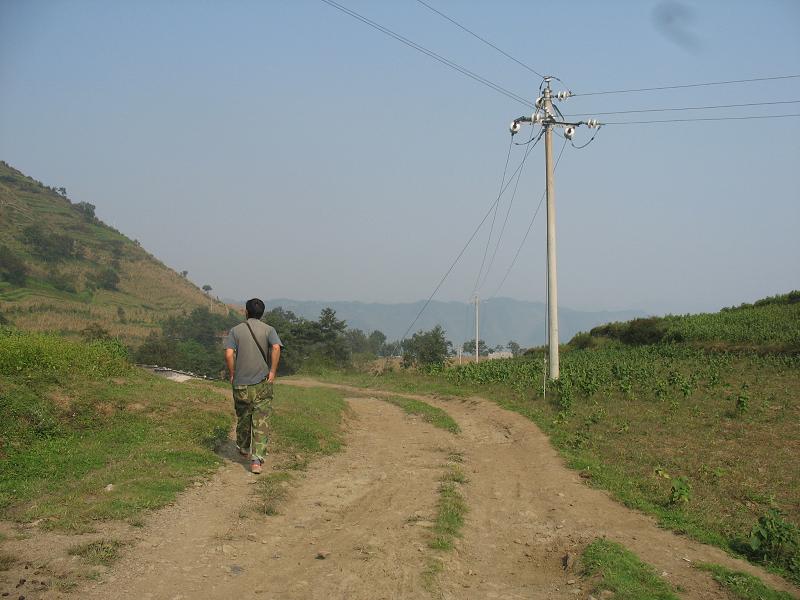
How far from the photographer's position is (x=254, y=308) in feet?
29.7

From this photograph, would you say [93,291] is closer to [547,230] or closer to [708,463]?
[547,230]

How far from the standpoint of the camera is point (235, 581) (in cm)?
518

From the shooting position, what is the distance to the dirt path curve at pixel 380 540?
5199 millimetres

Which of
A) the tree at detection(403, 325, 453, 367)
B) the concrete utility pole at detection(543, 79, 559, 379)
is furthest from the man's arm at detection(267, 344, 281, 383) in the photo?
the tree at detection(403, 325, 453, 367)

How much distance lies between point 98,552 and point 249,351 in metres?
3.90

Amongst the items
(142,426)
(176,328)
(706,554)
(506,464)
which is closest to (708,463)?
(506,464)

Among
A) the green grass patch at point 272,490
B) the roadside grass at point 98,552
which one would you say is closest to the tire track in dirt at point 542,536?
the green grass patch at point 272,490

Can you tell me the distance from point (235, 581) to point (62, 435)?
5.17m

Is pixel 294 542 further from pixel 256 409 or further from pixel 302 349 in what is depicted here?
pixel 302 349

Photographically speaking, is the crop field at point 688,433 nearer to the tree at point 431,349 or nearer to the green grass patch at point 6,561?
the green grass patch at point 6,561

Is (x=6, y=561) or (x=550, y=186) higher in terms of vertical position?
(x=550, y=186)

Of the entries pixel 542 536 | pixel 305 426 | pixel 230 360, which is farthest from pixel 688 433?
pixel 230 360

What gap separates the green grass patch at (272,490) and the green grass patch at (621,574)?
11.1 feet

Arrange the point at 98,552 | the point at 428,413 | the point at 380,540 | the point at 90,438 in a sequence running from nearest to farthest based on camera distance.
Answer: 1. the point at 98,552
2. the point at 380,540
3. the point at 90,438
4. the point at 428,413
